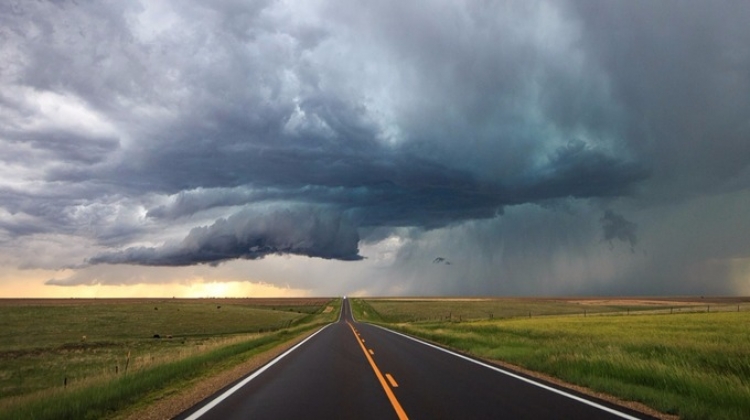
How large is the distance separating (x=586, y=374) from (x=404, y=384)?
17.7ft

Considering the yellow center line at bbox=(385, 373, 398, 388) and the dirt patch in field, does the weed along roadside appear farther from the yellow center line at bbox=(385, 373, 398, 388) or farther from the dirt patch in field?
the yellow center line at bbox=(385, 373, 398, 388)

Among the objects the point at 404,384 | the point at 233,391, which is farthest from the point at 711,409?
the point at 233,391

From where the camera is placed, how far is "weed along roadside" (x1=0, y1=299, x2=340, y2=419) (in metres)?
10.7

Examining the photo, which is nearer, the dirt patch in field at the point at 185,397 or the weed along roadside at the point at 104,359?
the dirt patch in field at the point at 185,397

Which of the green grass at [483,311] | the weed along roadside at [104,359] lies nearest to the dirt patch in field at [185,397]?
the weed along roadside at [104,359]

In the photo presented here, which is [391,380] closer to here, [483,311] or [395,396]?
[395,396]

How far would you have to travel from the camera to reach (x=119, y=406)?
10484 mm

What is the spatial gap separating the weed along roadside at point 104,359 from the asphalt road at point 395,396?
6.94ft

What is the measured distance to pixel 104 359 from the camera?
31047mm

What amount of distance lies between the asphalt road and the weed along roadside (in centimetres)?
211

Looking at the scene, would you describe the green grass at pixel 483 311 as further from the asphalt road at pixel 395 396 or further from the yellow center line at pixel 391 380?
the yellow center line at pixel 391 380

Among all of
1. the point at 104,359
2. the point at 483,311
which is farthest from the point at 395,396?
the point at 483,311

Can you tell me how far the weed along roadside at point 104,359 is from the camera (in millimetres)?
10688

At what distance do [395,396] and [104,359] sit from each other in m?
26.6
